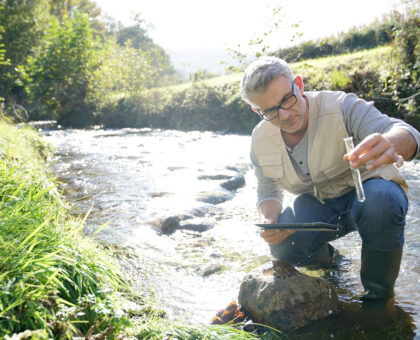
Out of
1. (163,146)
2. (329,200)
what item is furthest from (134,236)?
(163,146)

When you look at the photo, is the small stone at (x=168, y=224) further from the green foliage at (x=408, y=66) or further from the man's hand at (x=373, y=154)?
the green foliage at (x=408, y=66)

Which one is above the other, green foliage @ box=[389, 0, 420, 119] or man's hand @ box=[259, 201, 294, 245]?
green foliage @ box=[389, 0, 420, 119]

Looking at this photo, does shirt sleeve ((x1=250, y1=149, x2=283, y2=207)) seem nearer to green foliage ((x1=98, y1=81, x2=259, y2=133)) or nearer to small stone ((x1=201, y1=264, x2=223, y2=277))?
small stone ((x1=201, y1=264, x2=223, y2=277))

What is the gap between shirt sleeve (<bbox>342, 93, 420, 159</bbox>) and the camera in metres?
2.45

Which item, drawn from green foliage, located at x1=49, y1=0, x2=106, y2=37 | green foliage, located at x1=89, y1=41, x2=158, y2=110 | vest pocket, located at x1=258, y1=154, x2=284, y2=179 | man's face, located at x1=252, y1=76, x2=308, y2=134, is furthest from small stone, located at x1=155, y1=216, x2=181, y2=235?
green foliage, located at x1=49, y1=0, x2=106, y2=37

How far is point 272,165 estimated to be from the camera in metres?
3.14

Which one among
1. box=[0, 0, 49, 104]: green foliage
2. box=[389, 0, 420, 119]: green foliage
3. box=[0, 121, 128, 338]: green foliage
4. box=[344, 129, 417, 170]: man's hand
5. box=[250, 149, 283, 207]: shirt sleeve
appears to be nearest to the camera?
box=[0, 121, 128, 338]: green foliage

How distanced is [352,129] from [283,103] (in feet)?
1.74

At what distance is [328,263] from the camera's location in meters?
3.42

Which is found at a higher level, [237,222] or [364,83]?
[364,83]

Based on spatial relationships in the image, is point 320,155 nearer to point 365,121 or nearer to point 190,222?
point 365,121

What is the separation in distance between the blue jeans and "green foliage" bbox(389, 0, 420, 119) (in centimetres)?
544

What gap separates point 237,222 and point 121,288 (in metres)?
2.30

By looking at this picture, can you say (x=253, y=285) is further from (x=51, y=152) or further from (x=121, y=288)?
(x=51, y=152)
